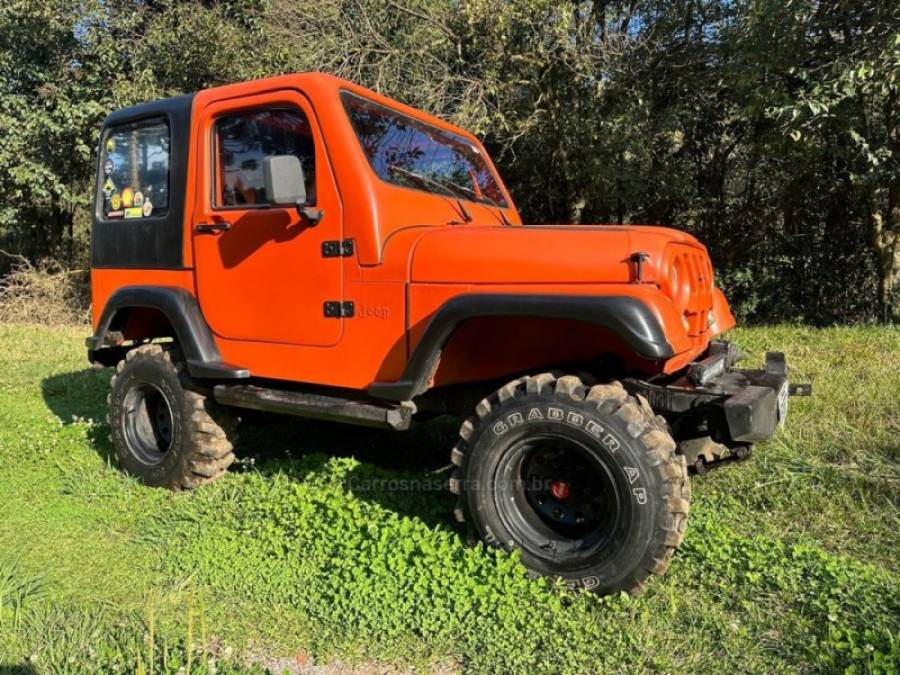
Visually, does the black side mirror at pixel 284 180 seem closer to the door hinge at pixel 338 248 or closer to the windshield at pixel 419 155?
the door hinge at pixel 338 248

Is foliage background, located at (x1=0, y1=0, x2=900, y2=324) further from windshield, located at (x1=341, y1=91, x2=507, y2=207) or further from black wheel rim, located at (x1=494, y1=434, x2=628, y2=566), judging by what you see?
black wheel rim, located at (x1=494, y1=434, x2=628, y2=566)

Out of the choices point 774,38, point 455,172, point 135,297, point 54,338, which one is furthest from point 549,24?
point 54,338

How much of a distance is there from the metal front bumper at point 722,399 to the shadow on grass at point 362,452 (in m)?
1.28

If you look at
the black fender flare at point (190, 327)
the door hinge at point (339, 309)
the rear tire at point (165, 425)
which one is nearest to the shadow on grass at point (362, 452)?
the rear tire at point (165, 425)

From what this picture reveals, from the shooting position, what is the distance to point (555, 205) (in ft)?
36.6

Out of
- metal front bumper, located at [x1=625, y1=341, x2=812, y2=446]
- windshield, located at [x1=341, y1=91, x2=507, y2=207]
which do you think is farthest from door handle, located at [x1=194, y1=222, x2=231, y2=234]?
metal front bumper, located at [x1=625, y1=341, x2=812, y2=446]

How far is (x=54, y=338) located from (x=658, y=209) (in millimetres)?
9673

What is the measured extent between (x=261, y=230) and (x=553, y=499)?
6.68 ft

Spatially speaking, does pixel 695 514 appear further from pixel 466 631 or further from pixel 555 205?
pixel 555 205

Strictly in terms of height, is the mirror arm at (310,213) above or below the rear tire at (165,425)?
above

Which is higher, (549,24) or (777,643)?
(549,24)

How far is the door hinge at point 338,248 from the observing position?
3.30 m

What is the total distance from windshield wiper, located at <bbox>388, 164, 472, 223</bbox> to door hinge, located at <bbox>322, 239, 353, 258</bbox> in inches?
20.5

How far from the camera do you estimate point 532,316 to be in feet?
9.29
